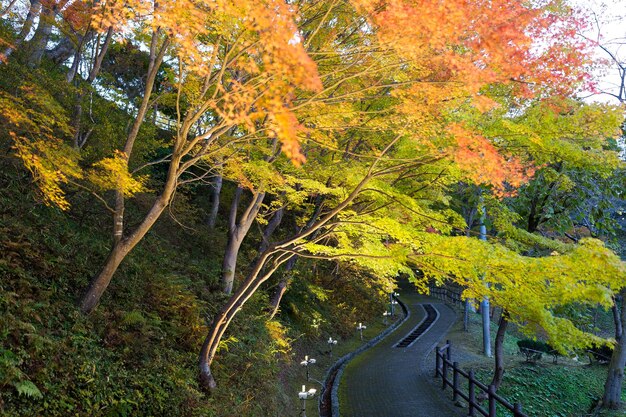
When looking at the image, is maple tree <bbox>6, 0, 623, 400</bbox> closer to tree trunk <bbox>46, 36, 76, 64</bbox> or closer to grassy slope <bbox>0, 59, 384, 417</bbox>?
grassy slope <bbox>0, 59, 384, 417</bbox>

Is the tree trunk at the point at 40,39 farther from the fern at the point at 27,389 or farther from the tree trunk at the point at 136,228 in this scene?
the fern at the point at 27,389

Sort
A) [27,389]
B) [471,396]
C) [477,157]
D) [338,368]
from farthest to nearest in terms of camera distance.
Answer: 1. [338,368]
2. [471,396]
3. [477,157]
4. [27,389]

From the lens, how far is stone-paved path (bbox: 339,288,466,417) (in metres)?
10.3

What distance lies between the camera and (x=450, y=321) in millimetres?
24484

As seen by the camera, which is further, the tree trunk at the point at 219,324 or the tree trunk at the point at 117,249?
the tree trunk at the point at 219,324

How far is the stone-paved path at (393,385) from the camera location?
10320 millimetres

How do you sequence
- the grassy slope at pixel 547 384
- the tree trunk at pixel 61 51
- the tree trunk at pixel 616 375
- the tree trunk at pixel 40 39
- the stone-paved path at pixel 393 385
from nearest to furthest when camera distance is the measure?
the stone-paved path at pixel 393 385
the tree trunk at pixel 40 39
the tree trunk at pixel 616 375
the grassy slope at pixel 547 384
the tree trunk at pixel 61 51

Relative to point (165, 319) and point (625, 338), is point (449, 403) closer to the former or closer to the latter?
point (625, 338)

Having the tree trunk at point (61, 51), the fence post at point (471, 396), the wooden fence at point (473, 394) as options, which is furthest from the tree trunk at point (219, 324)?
the tree trunk at point (61, 51)

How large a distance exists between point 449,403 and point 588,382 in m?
9.39

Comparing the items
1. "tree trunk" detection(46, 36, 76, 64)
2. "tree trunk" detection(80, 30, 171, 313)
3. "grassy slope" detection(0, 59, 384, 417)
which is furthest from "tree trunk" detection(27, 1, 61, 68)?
"tree trunk" detection(80, 30, 171, 313)

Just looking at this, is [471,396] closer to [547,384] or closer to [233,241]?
[547,384]

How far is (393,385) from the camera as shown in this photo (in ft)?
40.7

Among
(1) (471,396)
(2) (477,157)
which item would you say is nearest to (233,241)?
(1) (471,396)
